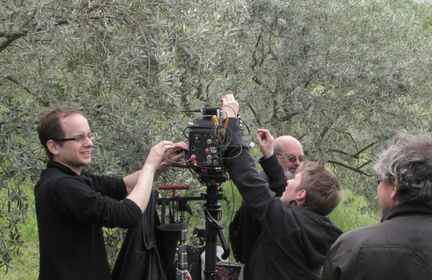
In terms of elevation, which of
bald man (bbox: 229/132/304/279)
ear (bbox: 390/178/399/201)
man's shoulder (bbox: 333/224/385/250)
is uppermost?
ear (bbox: 390/178/399/201)

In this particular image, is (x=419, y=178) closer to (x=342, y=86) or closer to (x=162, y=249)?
(x=162, y=249)

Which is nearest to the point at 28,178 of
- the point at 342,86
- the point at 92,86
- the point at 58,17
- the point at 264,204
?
the point at 92,86

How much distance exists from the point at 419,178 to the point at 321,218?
964 millimetres

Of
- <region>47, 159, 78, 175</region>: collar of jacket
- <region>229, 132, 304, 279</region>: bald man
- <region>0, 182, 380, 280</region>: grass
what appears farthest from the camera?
<region>0, 182, 380, 280</region>: grass

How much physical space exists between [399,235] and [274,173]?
1.52 meters

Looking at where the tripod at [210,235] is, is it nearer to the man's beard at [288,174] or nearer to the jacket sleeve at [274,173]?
the jacket sleeve at [274,173]

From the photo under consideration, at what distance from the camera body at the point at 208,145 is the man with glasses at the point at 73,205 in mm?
189

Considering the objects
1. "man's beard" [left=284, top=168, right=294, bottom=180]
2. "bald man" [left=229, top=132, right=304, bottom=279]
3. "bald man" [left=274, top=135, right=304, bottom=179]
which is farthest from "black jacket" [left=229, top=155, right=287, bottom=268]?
"bald man" [left=274, top=135, right=304, bottom=179]

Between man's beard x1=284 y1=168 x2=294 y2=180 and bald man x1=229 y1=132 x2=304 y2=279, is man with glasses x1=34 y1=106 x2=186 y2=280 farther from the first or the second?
man's beard x1=284 y1=168 x2=294 y2=180

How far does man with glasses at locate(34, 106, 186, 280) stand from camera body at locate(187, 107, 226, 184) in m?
0.19

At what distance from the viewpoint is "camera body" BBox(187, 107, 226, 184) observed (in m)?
3.45

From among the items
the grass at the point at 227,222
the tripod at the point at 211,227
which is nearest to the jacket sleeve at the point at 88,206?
the tripod at the point at 211,227

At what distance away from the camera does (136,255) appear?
3.59 metres

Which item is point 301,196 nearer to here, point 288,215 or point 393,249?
point 288,215
